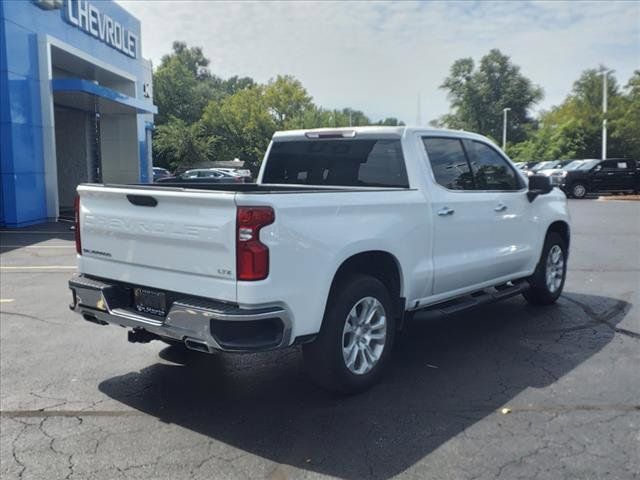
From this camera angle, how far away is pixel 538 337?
598 centimetres

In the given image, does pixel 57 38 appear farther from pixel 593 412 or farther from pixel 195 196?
pixel 593 412

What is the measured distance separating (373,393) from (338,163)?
2159mm

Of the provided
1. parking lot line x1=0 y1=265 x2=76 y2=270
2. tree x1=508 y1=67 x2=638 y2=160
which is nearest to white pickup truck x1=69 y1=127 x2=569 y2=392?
parking lot line x1=0 y1=265 x2=76 y2=270

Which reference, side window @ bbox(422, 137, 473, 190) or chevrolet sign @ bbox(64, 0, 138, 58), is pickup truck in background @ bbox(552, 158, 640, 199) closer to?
chevrolet sign @ bbox(64, 0, 138, 58)

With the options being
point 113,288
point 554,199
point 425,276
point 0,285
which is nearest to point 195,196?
point 113,288

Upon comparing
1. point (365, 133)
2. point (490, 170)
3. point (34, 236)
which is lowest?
point (34, 236)

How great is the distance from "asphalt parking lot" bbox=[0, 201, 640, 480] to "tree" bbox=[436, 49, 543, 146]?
74.8 m

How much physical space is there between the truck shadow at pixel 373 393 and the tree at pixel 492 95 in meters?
74.8

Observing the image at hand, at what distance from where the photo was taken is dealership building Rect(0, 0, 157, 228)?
56.2ft

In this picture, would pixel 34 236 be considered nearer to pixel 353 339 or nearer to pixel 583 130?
pixel 353 339

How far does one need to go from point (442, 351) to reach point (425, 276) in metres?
0.92

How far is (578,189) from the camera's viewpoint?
28.0 meters

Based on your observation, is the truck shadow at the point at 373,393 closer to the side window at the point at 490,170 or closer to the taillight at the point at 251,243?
the taillight at the point at 251,243

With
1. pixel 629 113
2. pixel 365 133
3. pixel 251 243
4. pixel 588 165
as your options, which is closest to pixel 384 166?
pixel 365 133
